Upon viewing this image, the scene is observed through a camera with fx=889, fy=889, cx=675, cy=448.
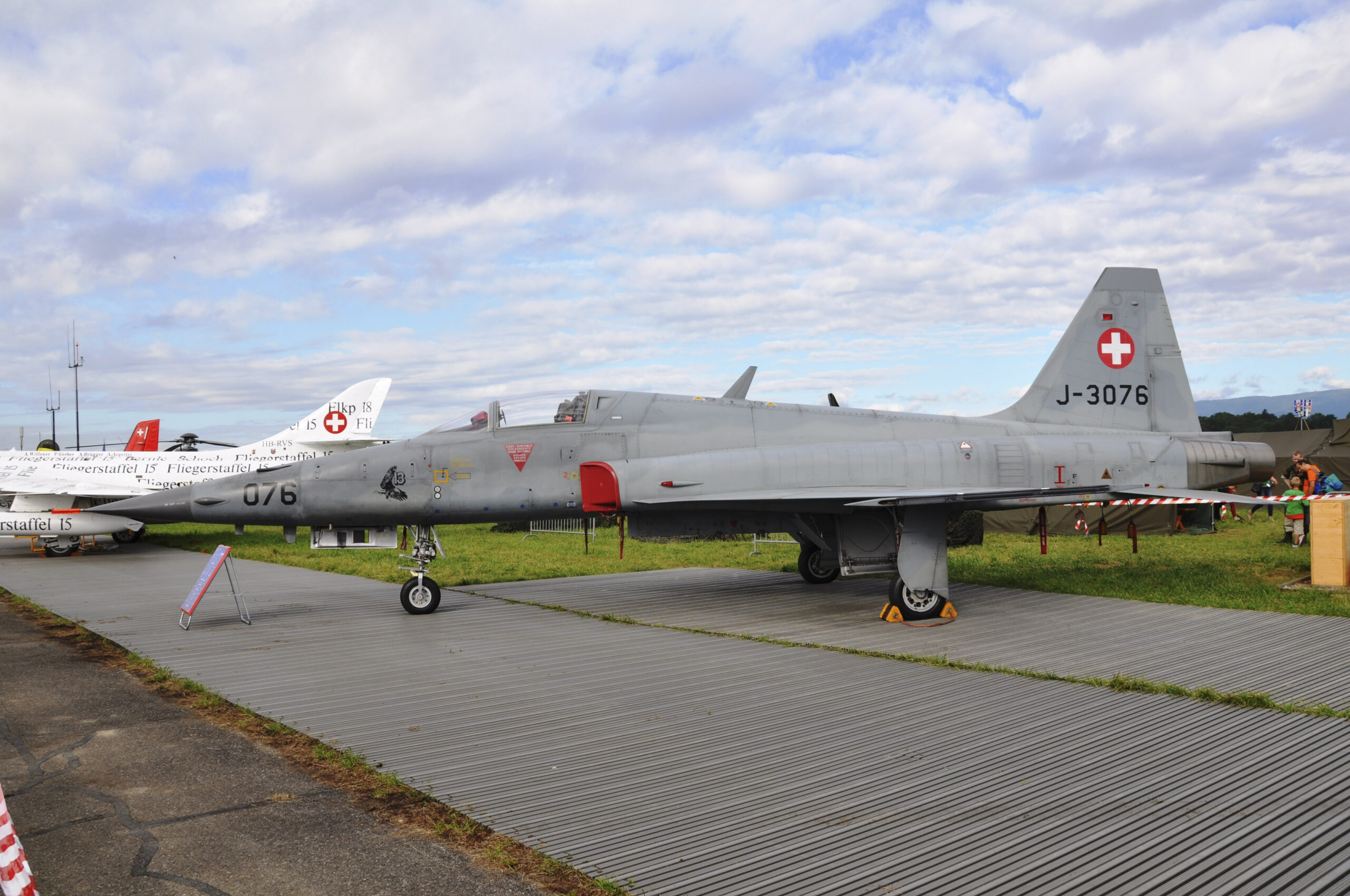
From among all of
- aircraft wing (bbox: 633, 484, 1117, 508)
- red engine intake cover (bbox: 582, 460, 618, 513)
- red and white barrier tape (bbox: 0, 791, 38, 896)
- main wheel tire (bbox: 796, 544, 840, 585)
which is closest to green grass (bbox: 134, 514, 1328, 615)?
main wheel tire (bbox: 796, 544, 840, 585)

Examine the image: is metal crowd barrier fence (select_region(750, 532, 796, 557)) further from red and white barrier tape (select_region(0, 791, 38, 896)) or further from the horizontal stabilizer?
red and white barrier tape (select_region(0, 791, 38, 896))

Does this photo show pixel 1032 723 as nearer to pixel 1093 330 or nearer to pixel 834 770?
pixel 834 770

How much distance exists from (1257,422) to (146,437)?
2212 inches

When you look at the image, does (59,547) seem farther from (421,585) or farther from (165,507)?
(421,585)

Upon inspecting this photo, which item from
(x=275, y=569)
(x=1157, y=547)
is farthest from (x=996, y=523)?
(x=275, y=569)

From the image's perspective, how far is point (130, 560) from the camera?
19875 millimetres

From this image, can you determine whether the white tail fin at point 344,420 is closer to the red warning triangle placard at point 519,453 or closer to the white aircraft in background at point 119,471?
the white aircraft in background at point 119,471

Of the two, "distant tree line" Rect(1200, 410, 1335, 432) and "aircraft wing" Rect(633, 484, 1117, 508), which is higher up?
"distant tree line" Rect(1200, 410, 1335, 432)

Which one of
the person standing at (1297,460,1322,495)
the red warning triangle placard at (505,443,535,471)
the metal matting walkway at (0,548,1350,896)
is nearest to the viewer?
the metal matting walkway at (0,548,1350,896)

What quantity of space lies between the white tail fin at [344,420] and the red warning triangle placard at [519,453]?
21.1 m

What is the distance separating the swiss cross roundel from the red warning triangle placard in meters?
7.80

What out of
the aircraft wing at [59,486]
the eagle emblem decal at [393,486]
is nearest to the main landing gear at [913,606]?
the eagle emblem decal at [393,486]

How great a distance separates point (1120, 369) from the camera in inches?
478

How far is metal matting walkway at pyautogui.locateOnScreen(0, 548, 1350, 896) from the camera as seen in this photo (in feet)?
12.2
